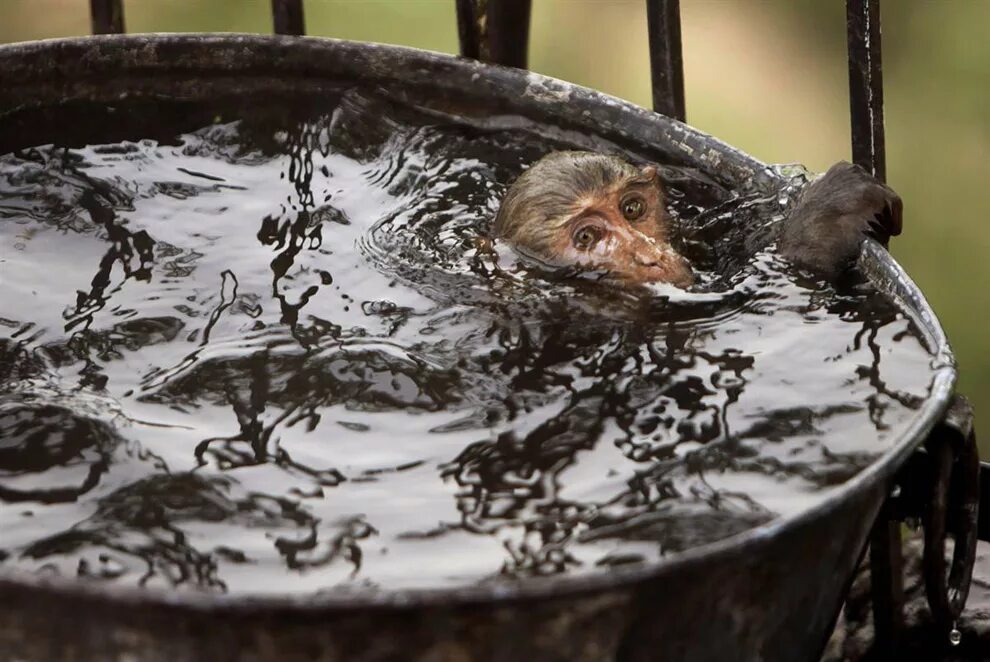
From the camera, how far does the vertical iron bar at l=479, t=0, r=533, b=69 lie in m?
3.51

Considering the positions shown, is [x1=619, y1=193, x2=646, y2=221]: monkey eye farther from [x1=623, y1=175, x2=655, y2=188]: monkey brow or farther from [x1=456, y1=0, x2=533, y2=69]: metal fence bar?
[x1=456, y1=0, x2=533, y2=69]: metal fence bar

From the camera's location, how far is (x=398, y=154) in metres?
3.12

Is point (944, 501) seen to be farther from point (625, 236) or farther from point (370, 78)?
point (370, 78)

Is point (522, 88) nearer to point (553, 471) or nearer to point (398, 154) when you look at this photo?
point (398, 154)

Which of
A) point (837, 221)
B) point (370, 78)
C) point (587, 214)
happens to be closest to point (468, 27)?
point (370, 78)

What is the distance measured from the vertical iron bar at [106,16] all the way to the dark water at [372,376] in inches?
26.3

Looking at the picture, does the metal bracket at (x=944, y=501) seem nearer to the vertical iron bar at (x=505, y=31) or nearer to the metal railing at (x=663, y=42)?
the metal railing at (x=663, y=42)

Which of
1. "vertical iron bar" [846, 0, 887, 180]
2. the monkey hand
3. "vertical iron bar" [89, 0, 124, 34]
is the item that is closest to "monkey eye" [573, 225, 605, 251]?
the monkey hand

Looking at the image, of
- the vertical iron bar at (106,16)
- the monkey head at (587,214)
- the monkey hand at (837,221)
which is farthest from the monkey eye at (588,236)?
the vertical iron bar at (106,16)

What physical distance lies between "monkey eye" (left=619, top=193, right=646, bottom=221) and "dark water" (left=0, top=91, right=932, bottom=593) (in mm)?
98

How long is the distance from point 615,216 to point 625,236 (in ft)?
0.15

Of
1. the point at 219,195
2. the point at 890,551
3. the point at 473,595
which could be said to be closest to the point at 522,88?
the point at 219,195

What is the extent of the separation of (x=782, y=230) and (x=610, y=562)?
1150 millimetres

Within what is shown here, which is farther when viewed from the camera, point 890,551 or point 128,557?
point 890,551
